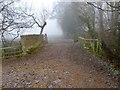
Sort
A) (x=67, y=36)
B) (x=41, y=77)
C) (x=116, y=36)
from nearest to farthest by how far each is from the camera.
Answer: (x=41, y=77) < (x=116, y=36) < (x=67, y=36)

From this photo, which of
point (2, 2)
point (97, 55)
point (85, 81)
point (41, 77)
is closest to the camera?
point (85, 81)

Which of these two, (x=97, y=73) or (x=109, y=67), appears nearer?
(x=97, y=73)

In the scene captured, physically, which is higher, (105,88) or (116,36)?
(116,36)

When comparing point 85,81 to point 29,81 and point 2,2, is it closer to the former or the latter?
point 29,81

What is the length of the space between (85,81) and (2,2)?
7.02 meters

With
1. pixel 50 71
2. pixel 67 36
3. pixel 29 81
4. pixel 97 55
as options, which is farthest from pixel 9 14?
pixel 67 36

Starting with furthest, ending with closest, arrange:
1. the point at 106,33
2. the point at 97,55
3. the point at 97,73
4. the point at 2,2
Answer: the point at 2,2, the point at 97,55, the point at 106,33, the point at 97,73

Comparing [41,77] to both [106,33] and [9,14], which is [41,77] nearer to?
[106,33]

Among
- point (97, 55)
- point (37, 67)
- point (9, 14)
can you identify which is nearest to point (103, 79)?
point (37, 67)

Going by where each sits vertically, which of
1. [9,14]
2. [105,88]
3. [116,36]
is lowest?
[105,88]

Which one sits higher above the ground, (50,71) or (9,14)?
(9,14)

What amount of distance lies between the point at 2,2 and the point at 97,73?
6.58 meters

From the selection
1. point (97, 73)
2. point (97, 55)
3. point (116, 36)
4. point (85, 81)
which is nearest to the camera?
point (85, 81)

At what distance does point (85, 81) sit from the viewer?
5.31 metres
